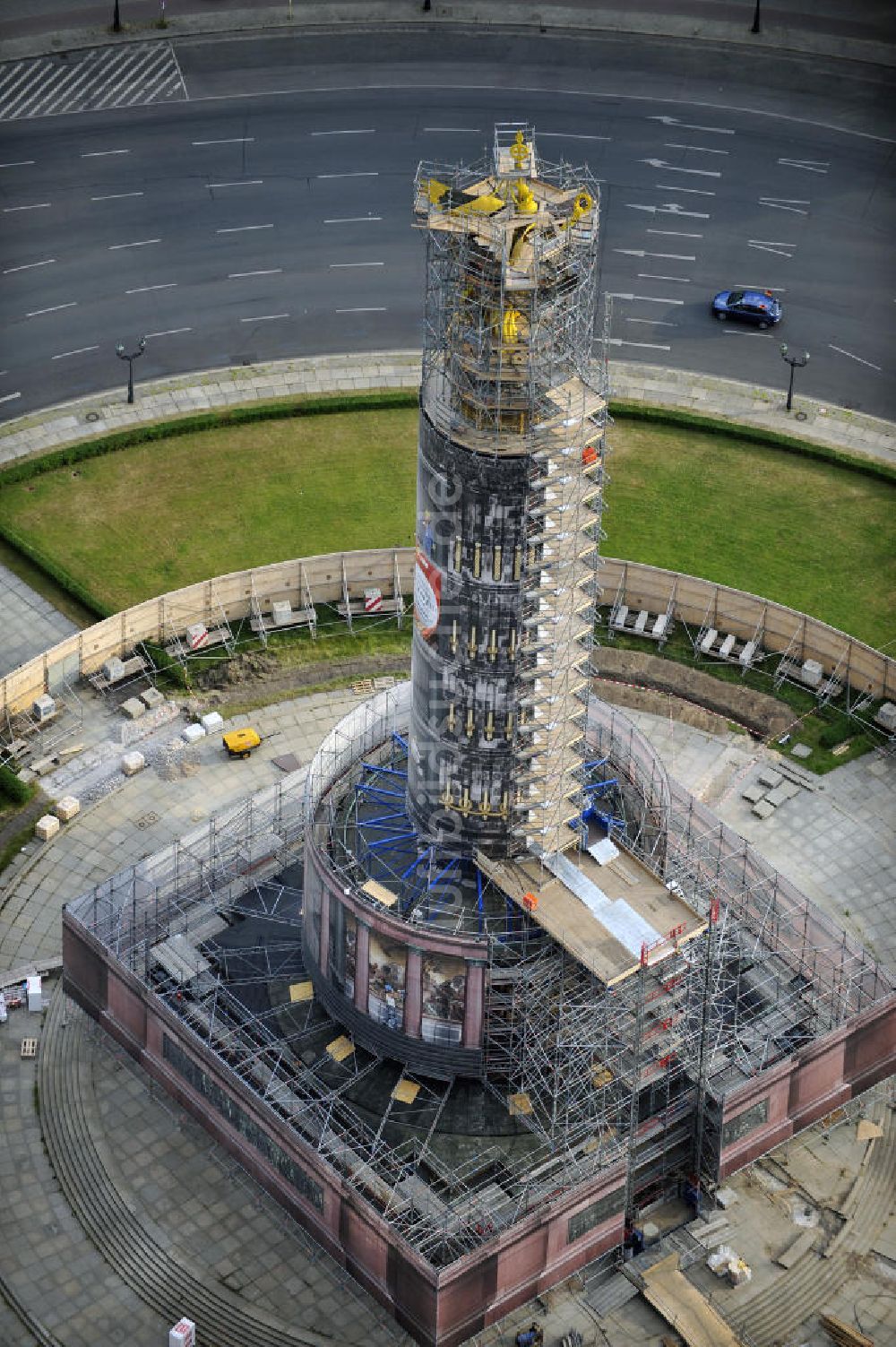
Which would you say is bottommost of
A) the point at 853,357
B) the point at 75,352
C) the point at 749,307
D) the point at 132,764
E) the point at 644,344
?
the point at 132,764

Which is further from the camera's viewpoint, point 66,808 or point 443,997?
A: point 66,808

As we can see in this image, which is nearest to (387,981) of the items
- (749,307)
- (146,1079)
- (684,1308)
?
(146,1079)

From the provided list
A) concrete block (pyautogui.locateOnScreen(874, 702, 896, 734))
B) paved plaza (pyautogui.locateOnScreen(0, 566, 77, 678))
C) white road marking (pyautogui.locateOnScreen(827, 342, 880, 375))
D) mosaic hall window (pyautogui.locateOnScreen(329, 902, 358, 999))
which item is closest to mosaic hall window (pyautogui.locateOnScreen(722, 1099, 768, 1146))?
mosaic hall window (pyautogui.locateOnScreen(329, 902, 358, 999))

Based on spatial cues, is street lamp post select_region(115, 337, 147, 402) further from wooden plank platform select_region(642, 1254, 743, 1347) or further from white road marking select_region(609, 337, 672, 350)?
wooden plank platform select_region(642, 1254, 743, 1347)

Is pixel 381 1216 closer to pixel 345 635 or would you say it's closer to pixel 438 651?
pixel 438 651

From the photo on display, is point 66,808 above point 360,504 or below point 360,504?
below

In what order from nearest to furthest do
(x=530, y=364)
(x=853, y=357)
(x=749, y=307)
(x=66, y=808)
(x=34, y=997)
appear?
1. (x=530, y=364)
2. (x=34, y=997)
3. (x=66, y=808)
4. (x=853, y=357)
5. (x=749, y=307)

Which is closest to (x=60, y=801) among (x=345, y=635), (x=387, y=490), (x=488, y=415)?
(x=345, y=635)

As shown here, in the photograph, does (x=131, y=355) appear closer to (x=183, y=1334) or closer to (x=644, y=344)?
(x=644, y=344)

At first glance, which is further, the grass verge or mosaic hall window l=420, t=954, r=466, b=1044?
the grass verge
